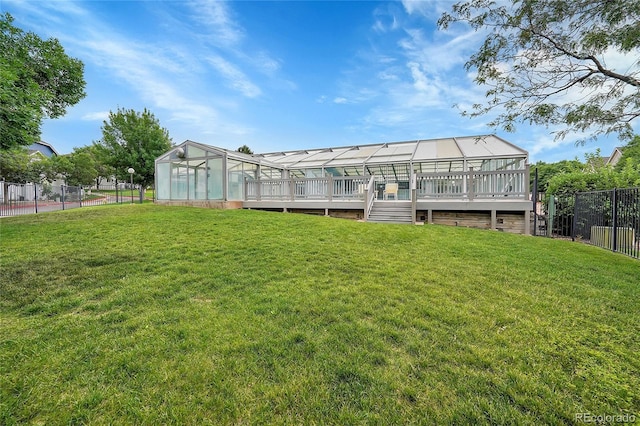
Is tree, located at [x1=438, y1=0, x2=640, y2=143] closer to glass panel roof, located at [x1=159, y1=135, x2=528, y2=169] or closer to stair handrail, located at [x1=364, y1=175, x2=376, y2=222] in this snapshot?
stair handrail, located at [x1=364, y1=175, x2=376, y2=222]

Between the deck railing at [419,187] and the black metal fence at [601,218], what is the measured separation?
5.68ft

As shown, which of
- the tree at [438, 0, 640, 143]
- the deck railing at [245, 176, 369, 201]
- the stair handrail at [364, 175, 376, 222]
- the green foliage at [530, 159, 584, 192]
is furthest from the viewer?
the green foliage at [530, 159, 584, 192]

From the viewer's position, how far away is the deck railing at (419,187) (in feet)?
30.6

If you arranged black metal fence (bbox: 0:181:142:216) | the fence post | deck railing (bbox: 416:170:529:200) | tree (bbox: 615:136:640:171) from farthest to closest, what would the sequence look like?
1. black metal fence (bbox: 0:181:142:216)
2. tree (bbox: 615:136:640:171)
3. deck railing (bbox: 416:170:529:200)
4. the fence post

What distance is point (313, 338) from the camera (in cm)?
254

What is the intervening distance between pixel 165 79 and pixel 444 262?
14703 mm

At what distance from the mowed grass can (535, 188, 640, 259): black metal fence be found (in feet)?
7.34

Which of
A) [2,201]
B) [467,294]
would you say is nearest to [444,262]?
[467,294]

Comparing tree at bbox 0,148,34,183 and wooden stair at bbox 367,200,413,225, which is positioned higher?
tree at bbox 0,148,34,183

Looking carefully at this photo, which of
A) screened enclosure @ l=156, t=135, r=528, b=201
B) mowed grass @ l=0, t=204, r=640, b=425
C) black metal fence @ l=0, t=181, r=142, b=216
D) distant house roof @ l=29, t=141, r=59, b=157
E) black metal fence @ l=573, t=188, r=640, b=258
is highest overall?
distant house roof @ l=29, t=141, r=59, b=157

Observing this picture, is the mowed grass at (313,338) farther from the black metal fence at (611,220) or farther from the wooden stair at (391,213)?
the wooden stair at (391,213)

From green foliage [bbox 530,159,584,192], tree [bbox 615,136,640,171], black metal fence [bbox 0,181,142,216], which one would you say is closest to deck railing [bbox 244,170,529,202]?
green foliage [bbox 530,159,584,192]

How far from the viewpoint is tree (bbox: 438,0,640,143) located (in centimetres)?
511

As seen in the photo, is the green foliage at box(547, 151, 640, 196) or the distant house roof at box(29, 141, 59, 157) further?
the distant house roof at box(29, 141, 59, 157)
